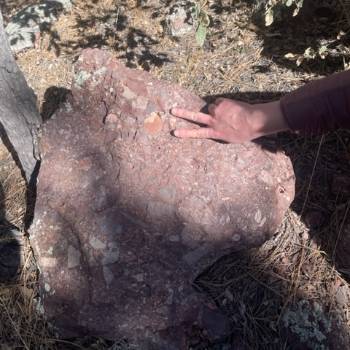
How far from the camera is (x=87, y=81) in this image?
2275 mm

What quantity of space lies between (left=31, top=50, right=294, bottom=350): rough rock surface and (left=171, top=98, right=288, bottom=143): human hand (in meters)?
0.07

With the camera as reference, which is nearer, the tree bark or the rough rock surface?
the rough rock surface

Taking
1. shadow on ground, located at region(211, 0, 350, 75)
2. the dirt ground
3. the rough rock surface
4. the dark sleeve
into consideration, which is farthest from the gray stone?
the dark sleeve

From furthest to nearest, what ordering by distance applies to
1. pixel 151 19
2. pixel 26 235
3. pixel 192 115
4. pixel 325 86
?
pixel 151 19
pixel 26 235
pixel 192 115
pixel 325 86

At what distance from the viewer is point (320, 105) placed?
1.92 meters

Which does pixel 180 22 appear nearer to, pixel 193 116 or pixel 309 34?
pixel 309 34

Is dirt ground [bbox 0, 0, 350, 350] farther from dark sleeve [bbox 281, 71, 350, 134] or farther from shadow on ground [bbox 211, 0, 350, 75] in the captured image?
dark sleeve [bbox 281, 71, 350, 134]

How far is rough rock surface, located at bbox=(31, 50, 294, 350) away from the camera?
6.61ft

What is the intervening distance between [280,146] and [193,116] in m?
0.60

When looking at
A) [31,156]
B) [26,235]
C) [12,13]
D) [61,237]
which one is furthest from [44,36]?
[61,237]

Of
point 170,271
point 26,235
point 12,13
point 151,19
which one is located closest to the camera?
point 170,271

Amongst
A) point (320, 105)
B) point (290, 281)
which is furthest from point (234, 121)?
point (290, 281)

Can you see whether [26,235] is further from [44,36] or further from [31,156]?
[44,36]

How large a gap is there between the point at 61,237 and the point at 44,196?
0.78 ft
